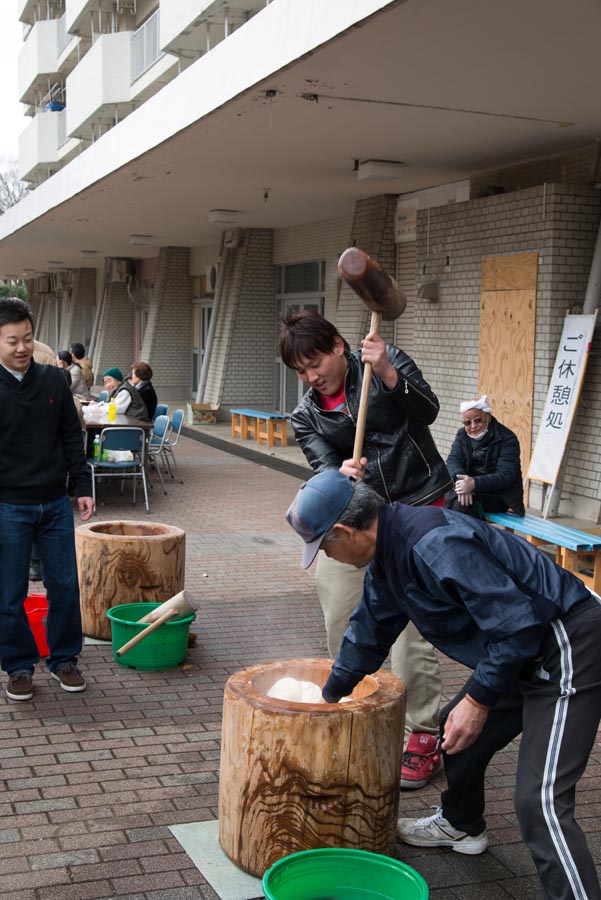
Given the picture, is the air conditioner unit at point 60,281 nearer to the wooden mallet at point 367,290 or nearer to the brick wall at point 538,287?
the brick wall at point 538,287

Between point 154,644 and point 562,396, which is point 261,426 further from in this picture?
point 154,644

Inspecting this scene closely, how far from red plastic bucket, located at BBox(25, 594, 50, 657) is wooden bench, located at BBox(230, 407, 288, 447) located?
10183 millimetres

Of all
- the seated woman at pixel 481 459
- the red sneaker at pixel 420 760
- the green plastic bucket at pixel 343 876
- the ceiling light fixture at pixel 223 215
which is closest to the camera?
the green plastic bucket at pixel 343 876

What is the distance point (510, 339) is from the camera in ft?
37.4

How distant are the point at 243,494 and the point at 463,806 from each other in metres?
8.86

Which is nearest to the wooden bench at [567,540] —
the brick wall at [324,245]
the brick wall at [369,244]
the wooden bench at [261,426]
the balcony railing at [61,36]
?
the brick wall at [369,244]

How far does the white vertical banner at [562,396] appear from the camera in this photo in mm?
10094

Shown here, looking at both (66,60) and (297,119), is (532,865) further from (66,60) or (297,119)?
(66,60)

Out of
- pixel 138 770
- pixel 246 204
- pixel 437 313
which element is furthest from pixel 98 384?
pixel 138 770

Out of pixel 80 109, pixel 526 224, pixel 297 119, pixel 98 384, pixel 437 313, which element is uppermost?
pixel 80 109

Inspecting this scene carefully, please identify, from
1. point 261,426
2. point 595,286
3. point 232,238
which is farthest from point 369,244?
point 232,238

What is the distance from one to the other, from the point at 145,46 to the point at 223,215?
7190 mm

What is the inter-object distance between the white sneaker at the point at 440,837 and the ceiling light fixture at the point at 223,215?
14932 millimetres

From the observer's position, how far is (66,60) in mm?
32125
